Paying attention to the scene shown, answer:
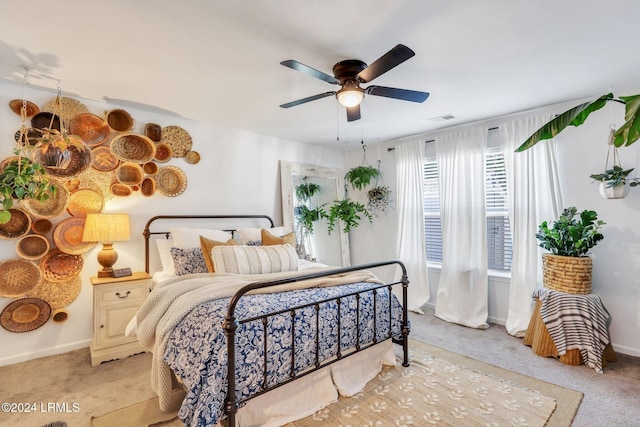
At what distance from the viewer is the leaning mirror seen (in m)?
4.50

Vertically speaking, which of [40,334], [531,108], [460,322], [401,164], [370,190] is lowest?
[460,322]

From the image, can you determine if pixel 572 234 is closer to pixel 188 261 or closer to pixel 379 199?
pixel 379 199

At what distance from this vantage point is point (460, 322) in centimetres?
376

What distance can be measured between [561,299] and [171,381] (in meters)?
3.25

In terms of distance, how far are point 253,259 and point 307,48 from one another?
1.80 meters

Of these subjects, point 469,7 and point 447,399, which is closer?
point 469,7

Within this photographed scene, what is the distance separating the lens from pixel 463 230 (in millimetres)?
3869

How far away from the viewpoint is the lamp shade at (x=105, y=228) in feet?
9.16

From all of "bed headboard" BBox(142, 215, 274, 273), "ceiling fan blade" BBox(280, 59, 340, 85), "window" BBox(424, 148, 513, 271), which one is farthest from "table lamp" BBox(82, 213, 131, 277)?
"window" BBox(424, 148, 513, 271)

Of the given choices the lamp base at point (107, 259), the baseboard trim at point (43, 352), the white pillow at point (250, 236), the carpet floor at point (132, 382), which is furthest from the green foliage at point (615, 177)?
the baseboard trim at point (43, 352)

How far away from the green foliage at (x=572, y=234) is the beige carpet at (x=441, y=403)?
4.15 ft

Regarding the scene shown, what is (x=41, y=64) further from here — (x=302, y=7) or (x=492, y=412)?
(x=492, y=412)

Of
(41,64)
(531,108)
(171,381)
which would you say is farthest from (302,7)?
(531,108)

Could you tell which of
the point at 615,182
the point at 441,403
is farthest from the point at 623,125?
the point at 441,403
